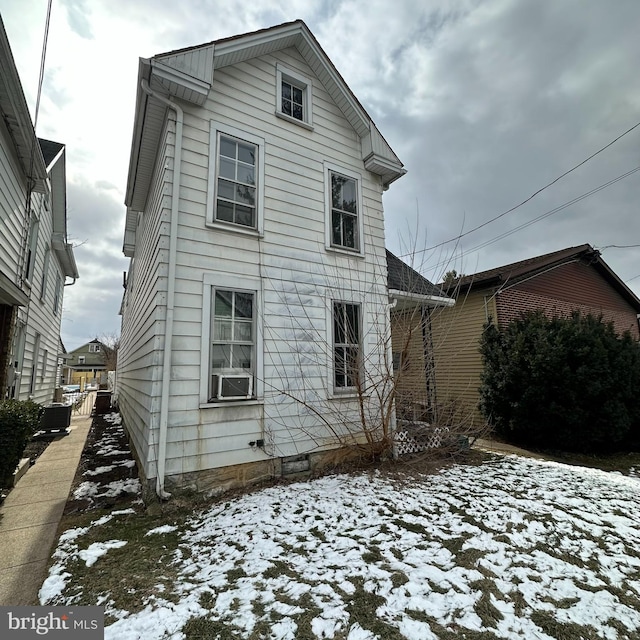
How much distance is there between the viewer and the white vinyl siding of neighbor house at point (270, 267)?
4758 mm

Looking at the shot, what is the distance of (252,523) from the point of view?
387 centimetres

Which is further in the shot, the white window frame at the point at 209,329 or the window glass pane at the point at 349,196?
the window glass pane at the point at 349,196

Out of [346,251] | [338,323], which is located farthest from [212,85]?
[338,323]

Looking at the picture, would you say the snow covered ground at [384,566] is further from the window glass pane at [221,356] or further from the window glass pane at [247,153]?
the window glass pane at [247,153]

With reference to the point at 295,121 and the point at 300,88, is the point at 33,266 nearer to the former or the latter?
the point at 295,121

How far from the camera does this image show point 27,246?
8.03 m

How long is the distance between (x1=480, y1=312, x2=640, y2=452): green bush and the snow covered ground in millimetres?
3086

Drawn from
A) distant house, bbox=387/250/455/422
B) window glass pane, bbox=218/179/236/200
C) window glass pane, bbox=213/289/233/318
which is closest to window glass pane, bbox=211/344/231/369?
window glass pane, bbox=213/289/233/318

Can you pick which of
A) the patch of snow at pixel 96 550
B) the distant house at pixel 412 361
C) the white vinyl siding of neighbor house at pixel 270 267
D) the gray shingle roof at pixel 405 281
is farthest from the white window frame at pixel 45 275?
the distant house at pixel 412 361

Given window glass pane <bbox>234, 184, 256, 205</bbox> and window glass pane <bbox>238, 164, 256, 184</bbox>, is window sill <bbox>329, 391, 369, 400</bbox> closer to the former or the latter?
window glass pane <bbox>234, 184, 256, 205</bbox>

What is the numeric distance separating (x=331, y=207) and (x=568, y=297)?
11142 mm

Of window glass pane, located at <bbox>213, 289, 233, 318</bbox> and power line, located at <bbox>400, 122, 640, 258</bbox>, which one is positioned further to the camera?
power line, located at <bbox>400, 122, 640, 258</bbox>

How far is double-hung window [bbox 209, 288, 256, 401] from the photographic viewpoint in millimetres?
4965

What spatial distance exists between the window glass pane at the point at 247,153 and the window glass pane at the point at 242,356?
3.18 m
